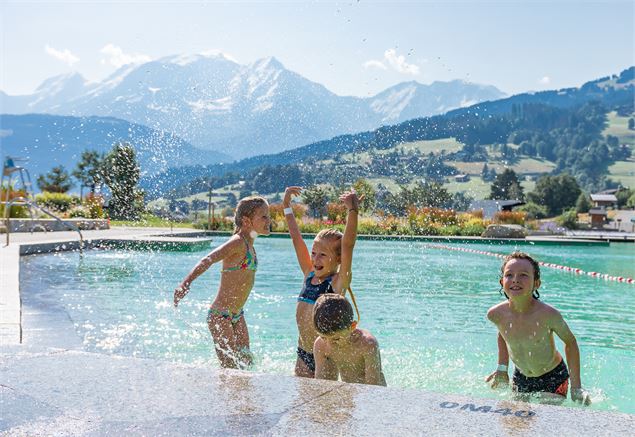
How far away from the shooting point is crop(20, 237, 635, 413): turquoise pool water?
246 inches

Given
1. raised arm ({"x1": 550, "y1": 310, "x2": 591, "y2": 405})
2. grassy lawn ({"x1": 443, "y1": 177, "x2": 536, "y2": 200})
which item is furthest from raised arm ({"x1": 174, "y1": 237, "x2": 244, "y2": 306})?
grassy lawn ({"x1": 443, "y1": 177, "x2": 536, "y2": 200})

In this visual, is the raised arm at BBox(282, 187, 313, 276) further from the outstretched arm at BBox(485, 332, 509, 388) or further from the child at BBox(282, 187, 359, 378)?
the outstretched arm at BBox(485, 332, 509, 388)

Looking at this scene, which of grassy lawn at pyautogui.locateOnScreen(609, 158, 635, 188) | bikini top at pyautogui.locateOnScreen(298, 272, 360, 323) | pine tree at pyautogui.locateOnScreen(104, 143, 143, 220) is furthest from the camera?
grassy lawn at pyautogui.locateOnScreen(609, 158, 635, 188)

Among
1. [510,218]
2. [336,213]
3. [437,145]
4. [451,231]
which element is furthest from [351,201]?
[437,145]

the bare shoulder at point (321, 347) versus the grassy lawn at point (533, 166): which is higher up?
the grassy lawn at point (533, 166)

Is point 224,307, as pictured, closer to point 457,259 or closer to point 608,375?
point 608,375

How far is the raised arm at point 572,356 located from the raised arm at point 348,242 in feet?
3.96

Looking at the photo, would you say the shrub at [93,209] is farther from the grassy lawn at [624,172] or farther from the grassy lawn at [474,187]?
the grassy lawn at [624,172]

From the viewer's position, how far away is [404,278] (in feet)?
45.1

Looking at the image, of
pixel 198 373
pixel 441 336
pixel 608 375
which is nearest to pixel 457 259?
pixel 441 336

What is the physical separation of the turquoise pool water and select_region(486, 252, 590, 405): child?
0.80ft

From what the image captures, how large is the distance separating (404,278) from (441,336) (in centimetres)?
587

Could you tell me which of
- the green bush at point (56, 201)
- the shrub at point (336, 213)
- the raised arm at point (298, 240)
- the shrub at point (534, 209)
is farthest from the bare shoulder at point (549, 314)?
the shrub at point (534, 209)

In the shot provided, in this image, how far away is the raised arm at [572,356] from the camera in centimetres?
375
